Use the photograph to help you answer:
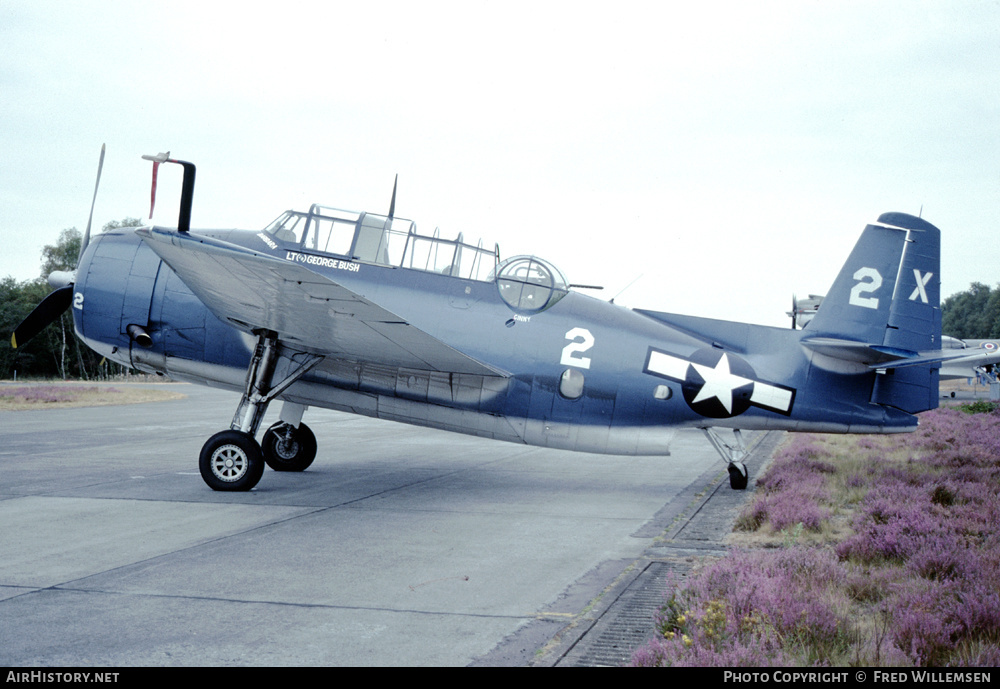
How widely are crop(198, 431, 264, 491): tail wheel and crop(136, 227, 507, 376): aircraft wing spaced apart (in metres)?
1.50

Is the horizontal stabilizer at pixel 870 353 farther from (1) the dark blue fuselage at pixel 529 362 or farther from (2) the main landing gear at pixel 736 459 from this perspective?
(2) the main landing gear at pixel 736 459

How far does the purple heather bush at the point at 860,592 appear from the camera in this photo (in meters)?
4.16

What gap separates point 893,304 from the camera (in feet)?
34.6

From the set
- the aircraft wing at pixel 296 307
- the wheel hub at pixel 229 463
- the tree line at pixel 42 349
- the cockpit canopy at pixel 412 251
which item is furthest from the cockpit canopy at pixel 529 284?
the tree line at pixel 42 349

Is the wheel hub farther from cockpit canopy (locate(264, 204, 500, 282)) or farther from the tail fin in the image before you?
the tail fin

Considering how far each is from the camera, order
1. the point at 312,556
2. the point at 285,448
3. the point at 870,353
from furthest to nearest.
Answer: the point at 285,448
the point at 870,353
the point at 312,556

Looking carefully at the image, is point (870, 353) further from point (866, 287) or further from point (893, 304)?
point (866, 287)

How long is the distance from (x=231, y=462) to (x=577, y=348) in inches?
192

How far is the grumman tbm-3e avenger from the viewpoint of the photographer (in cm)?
1048

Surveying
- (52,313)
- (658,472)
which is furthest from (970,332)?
(52,313)

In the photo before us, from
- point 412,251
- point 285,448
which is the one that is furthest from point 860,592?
point 285,448

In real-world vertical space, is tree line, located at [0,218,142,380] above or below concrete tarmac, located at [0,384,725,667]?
below

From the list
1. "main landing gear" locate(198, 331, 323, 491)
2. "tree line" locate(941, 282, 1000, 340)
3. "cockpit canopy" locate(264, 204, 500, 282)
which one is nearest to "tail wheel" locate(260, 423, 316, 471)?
"main landing gear" locate(198, 331, 323, 491)
